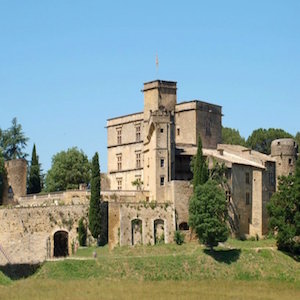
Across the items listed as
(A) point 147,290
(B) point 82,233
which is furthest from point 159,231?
(A) point 147,290

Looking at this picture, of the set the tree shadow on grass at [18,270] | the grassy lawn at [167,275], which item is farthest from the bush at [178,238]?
the tree shadow on grass at [18,270]

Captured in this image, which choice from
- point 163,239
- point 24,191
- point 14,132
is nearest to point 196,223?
point 163,239

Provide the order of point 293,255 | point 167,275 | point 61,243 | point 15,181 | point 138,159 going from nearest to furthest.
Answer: point 167,275 → point 293,255 → point 61,243 → point 15,181 → point 138,159

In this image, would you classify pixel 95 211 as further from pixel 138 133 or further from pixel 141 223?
pixel 138 133

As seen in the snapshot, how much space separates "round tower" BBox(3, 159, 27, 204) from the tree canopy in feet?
77.3

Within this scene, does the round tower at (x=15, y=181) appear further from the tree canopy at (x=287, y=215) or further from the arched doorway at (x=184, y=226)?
the tree canopy at (x=287, y=215)

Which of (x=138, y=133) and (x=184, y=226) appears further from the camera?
(x=138, y=133)

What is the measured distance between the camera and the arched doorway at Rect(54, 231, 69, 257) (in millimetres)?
69062

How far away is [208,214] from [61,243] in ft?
42.0

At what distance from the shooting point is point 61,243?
69.9 meters

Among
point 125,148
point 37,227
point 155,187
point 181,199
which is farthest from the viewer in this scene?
point 125,148

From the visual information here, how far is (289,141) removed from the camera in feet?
254

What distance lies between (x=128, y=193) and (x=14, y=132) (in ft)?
72.9

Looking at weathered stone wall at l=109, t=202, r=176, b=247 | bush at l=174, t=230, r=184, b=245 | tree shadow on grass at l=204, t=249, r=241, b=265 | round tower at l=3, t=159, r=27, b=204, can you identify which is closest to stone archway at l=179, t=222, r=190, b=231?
weathered stone wall at l=109, t=202, r=176, b=247
